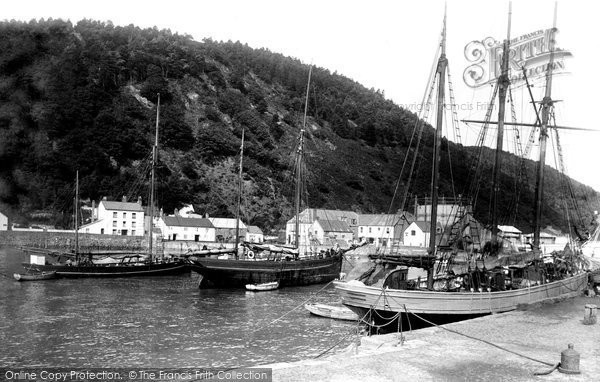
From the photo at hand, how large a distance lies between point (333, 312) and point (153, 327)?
1026cm

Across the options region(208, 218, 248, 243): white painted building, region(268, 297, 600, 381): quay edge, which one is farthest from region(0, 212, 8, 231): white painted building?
region(268, 297, 600, 381): quay edge

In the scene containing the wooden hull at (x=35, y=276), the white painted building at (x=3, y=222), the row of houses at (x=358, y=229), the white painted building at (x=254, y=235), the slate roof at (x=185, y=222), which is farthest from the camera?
the white painted building at (x=254, y=235)

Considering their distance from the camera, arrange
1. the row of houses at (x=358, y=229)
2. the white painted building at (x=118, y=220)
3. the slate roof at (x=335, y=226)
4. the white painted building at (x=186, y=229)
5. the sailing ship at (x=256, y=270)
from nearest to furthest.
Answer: the sailing ship at (x=256, y=270) < the white painted building at (x=118, y=220) < the white painted building at (x=186, y=229) < the row of houses at (x=358, y=229) < the slate roof at (x=335, y=226)

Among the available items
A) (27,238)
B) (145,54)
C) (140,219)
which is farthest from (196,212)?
(145,54)

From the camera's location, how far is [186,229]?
9119 cm

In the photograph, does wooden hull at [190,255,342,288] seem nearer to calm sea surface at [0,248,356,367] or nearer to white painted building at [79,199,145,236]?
calm sea surface at [0,248,356,367]

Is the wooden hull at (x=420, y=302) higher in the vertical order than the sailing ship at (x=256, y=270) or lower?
higher

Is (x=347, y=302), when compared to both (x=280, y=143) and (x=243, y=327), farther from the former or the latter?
(x=280, y=143)

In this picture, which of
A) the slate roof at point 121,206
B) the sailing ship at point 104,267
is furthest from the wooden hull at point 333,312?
the slate roof at point 121,206

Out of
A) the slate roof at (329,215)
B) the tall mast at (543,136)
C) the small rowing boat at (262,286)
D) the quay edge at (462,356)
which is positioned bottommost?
the small rowing boat at (262,286)

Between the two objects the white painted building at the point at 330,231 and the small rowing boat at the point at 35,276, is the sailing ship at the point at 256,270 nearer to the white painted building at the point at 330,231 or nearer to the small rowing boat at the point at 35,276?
the small rowing boat at the point at 35,276

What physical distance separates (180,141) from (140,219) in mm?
37868

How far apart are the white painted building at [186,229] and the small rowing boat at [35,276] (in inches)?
1645

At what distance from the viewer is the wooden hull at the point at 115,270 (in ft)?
158
